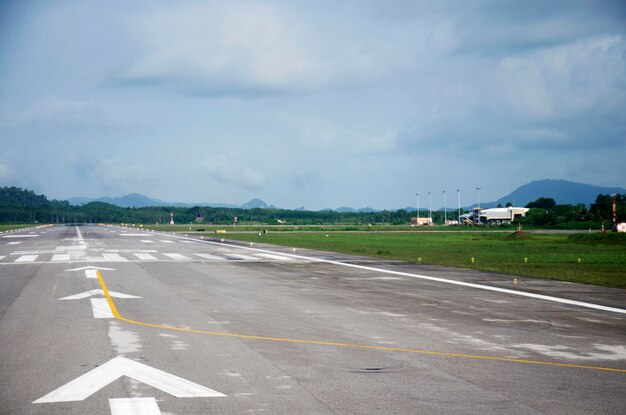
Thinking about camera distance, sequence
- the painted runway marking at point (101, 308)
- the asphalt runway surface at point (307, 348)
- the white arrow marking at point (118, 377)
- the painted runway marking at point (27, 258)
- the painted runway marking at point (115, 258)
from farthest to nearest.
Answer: the painted runway marking at point (115, 258) < the painted runway marking at point (27, 258) < the painted runway marking at point (101, 308) < the white arrow marking at point (118, 377) < the asphalt runway surface at point (307, 348)

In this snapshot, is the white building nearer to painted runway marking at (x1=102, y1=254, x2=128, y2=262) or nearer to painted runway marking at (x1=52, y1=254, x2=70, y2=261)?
painted runway marking at (x1=102, y1=254, x2=128, y2=262)

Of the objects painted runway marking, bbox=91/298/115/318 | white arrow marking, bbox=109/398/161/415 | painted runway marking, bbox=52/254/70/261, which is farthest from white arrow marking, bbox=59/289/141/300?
painted runway marking, bbox=52/254/70/261

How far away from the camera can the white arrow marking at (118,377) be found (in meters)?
6.92

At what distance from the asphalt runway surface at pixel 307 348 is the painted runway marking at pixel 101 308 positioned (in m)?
0.02

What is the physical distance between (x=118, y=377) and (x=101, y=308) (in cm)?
641

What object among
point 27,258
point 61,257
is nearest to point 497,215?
point 61,257

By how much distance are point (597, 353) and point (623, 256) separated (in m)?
28.5

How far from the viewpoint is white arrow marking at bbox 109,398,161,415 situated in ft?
20.8

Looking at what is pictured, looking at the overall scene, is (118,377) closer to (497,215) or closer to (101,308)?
(101,308)

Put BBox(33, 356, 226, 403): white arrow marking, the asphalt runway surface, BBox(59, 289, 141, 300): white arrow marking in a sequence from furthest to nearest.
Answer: BBox(59, 289, 141, 300): white arrow marking → BBox(33, 356, 226, 403): white arrow marking → the asphalt runway surface

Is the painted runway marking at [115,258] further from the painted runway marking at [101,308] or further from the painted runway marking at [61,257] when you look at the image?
→ the painted runway marking at [101,308]

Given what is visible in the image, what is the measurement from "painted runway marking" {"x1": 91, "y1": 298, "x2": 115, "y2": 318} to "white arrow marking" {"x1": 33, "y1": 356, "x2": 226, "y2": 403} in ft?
14.7

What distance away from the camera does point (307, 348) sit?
31.4 feet

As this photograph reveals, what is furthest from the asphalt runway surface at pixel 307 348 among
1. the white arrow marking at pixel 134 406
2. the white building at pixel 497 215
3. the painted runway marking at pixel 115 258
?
the white building at pixel 497 215
